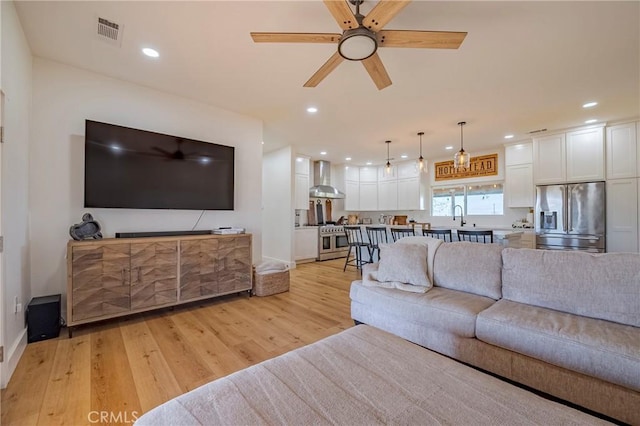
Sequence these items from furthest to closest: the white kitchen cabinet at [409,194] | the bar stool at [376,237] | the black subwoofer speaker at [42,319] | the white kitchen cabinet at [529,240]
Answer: the white kitchen cabinet at [409,194], the white kitchen cabinet at [529,240], the bar stool at [376,237], the black subwoofer speaker at [42,319]

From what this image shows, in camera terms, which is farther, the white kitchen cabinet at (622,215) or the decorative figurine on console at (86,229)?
the white kitchen cabinet at (622,215)

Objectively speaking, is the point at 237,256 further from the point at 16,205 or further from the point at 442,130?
the point at 442,130

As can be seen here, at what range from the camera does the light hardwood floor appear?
1595 millimetres

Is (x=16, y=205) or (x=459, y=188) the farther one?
(x=459, y=188)

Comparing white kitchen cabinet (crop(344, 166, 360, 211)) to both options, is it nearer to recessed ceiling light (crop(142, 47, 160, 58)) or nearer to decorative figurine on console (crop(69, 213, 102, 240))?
recessed ceiling light (crop(142, 47, 160, 58))

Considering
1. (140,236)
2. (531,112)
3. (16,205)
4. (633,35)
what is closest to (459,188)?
(531,112)

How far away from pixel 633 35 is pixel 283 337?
12.8 ft

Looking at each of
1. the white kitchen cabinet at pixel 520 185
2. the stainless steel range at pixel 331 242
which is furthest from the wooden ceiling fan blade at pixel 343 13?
the white kitchen cabinet at pixel 520 185

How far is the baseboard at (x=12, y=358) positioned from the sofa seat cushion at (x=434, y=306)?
8.32 ft

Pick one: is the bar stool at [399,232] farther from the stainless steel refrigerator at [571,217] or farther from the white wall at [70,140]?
the white wall at [70,140]

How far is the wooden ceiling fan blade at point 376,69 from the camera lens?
2070 mm

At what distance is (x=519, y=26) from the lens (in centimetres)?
213

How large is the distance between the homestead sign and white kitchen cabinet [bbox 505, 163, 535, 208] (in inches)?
18.8

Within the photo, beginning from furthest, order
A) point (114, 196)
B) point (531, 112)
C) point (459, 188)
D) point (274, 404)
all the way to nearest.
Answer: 1. point (459, 188)
2. point (531, 112)
3. point (114, 196)
4. point (274, 404)
